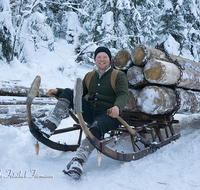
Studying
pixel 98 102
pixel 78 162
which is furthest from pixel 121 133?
pixel 78 162

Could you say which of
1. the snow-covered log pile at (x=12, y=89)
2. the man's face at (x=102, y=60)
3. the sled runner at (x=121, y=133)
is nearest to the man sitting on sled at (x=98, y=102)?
the man's face at (x=102, y=60)

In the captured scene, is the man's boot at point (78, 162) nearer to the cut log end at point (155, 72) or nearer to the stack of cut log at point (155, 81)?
the stack of cut log at point (155, 81)

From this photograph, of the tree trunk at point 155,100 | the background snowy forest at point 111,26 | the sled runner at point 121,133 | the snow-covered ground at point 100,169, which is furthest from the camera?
the background snowy forest at point 111,26

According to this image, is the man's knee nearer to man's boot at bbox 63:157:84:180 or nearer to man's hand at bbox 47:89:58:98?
man's boot at bbox 63:157:84:180

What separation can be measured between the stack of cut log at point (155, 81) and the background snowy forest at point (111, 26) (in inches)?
246

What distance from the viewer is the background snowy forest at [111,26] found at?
886 centimetres

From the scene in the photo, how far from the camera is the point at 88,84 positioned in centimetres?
284

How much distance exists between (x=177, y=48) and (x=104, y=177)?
12554 millimetres

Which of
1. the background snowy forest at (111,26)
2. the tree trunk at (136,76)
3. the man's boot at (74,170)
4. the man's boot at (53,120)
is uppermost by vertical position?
the background snowy forest at (111,26)

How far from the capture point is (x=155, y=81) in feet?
9.46

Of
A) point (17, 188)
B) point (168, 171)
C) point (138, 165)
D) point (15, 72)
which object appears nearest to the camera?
point (17, 188)

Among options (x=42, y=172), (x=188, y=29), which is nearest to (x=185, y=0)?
(x=188, y=29)

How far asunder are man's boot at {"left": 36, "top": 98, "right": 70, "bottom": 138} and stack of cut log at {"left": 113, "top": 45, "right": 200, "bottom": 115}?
1.15m

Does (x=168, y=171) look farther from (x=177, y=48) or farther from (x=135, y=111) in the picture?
(x=177, y=48)
